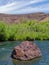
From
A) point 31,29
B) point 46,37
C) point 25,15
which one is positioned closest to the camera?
point 46,37

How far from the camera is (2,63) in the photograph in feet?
79.0

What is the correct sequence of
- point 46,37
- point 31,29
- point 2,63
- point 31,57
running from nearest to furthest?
point 2,63, point 31,57, point 46,37, point 31,29

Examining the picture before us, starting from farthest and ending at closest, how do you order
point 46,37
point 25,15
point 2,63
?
point 25,15 < point 46,37 < point 2,63

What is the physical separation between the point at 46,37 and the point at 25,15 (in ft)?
132

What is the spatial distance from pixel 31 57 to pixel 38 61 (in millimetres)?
980

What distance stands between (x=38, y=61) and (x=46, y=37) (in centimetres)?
1788

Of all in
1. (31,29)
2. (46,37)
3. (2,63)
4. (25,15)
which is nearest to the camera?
(2,63)

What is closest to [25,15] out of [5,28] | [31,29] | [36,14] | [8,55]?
[36,14]

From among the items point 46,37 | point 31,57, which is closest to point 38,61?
point 31,57

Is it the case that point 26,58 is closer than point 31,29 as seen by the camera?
Yes

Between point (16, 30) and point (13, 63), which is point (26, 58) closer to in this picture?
point (13, 63)

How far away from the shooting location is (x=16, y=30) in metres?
44.8

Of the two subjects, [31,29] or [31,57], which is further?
[31,29]

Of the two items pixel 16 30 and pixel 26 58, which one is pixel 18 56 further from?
pixel 16 30
